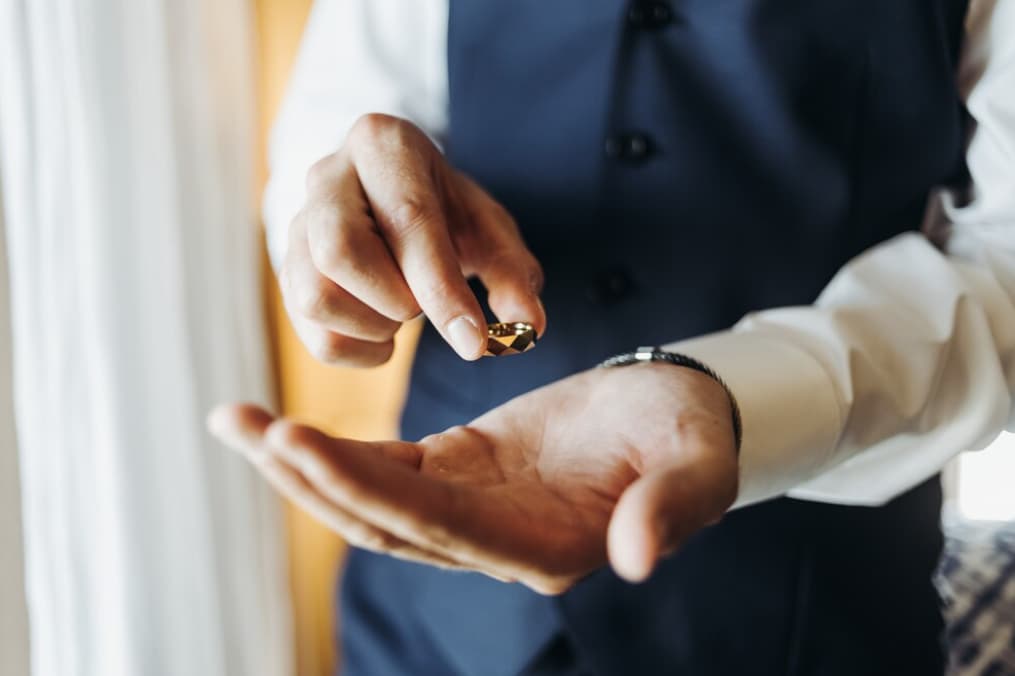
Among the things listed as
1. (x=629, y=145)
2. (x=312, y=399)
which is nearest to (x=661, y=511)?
(x=629, y=145)

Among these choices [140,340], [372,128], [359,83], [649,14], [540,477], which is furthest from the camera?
[140,340]

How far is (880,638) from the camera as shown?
0.81 meters

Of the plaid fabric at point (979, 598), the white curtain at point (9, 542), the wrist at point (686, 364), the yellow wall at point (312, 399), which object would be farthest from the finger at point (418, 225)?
the plaid fabric at point (979, 598)

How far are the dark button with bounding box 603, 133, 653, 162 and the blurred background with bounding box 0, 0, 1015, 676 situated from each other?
504 millimetres

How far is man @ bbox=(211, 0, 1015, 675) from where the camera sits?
1.95 ft

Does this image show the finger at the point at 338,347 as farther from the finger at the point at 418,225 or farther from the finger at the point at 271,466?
the finger at the point at 271,466

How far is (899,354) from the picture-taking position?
2.23ft

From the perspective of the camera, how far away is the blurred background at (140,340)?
0.80m

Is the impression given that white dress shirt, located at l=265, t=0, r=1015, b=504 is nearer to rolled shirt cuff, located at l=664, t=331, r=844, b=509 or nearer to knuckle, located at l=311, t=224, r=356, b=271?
rolled shirt cuff, located at l=664, t=331, r=844, b=509

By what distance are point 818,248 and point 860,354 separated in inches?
6.8

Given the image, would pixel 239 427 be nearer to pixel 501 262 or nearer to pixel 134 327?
pixel 501 262

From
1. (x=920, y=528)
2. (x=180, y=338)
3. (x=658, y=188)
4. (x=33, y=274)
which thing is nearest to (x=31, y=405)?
(x=33, y=274)

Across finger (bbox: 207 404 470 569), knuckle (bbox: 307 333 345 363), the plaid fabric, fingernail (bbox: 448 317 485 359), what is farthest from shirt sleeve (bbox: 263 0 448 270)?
the plaid fabric

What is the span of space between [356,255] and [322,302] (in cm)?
4
